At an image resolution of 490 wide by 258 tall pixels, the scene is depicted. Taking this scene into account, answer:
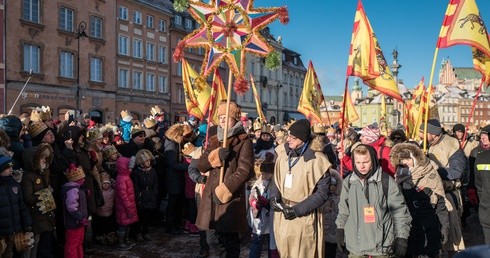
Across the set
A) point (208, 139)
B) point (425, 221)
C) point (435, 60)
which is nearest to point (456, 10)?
point (435, 60)

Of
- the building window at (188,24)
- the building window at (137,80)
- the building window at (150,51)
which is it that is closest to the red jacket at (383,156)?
the building window at (137,80)

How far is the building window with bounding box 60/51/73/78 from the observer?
28.0m

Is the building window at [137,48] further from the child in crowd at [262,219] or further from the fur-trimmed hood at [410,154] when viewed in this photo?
the fur-trimmed hood at [410,154]

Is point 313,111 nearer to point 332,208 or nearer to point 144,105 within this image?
point 332,208

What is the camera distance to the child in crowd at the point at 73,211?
5938 mm

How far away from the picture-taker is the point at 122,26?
109 feet

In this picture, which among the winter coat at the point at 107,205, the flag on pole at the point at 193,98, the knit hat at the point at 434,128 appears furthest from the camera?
the flag on pole at the point at 193,98

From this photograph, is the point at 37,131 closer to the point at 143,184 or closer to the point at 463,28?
the point at 143,184

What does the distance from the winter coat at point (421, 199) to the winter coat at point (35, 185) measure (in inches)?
167

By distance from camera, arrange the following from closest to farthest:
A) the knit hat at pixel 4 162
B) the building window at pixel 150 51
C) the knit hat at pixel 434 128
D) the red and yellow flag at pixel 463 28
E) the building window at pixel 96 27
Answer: the knit hat at pixel 4 162, the knit hat at pixel 434 128, the red and yellow flag at pixel 463 28, the building window at pixel 96 27, the building window at pixel 150 51

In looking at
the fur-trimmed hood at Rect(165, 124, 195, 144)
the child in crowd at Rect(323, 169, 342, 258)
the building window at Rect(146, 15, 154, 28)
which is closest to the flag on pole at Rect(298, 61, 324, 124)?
the fur-trimmed hood at Rect(165, 124, 195, 144)

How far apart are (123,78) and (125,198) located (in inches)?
1081

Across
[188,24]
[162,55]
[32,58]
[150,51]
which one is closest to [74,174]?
[32,58]

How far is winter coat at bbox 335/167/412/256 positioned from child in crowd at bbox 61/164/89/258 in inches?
137
